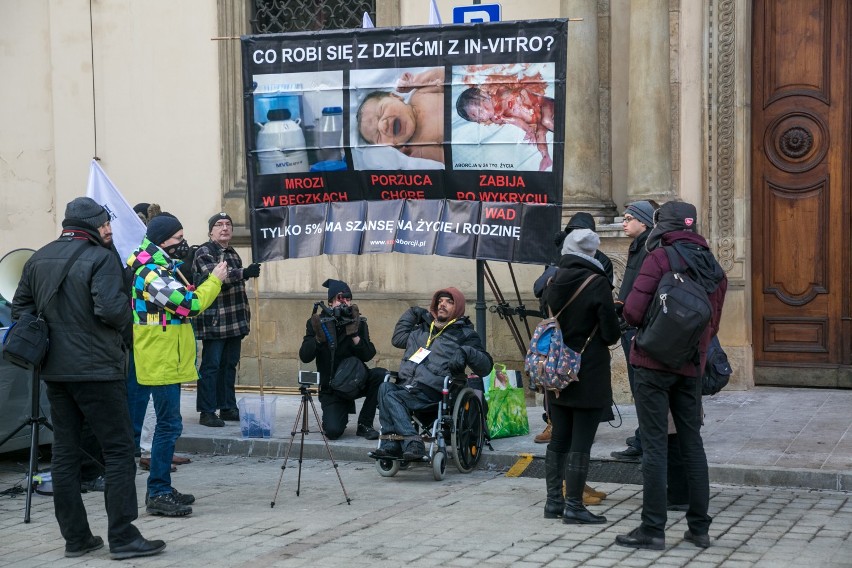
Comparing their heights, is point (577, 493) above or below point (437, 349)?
below

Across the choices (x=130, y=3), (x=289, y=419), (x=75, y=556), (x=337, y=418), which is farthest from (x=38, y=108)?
(x=75, y=556)

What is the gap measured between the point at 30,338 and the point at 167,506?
1562 millimetres

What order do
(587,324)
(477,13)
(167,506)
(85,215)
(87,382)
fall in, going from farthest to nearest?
(477,13) → (167,506) → (587,324) → (85,215) → (87,382)

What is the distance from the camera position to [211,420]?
11.1m

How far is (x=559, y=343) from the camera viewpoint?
7.50 meters

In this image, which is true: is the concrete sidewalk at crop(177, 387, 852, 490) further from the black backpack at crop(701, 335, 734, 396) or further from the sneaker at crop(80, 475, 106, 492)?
the sneaker at crop(80, 475, 106, 492)

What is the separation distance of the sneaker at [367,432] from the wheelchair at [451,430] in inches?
36.5

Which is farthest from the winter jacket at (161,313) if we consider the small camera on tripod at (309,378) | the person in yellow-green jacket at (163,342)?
the small camera on tripod at (309,378)

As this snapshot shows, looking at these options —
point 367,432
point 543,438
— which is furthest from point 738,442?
point 367,432

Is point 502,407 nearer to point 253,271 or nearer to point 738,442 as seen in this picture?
point 738,442

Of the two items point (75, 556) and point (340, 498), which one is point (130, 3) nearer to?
point (340, 498)

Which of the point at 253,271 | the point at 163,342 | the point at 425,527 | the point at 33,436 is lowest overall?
the point at 425,527

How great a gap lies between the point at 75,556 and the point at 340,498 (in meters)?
1.99

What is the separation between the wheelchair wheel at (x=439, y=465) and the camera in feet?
29.0
